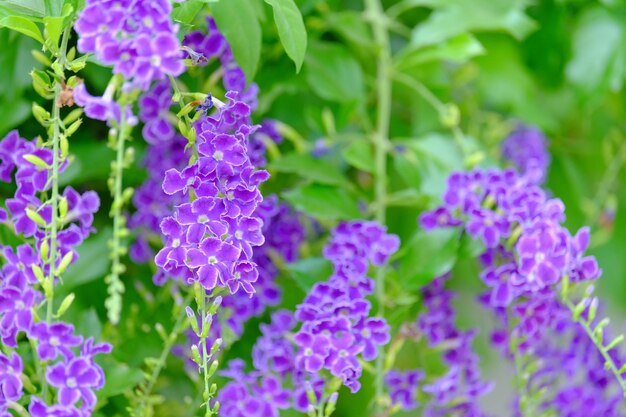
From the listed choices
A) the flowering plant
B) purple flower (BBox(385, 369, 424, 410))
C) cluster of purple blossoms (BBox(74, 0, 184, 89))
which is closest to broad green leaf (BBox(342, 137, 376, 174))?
the flowering plant

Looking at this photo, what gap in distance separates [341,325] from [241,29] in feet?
0.93

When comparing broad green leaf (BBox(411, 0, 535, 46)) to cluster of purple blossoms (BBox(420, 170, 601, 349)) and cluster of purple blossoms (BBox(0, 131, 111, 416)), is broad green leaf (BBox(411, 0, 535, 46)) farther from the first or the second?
cluster of purple blossoms (BBox(0, 131, 111, 416))

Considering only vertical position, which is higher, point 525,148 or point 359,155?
point 525,148

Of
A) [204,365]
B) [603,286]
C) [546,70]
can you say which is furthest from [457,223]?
[603,286]

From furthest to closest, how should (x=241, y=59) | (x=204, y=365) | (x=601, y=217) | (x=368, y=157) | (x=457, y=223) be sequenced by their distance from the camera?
(x=601, y=217), (x=368, y=157), (x=457, y=223), (x=241, y=59), (x=204, y=365)

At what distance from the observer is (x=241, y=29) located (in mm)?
847

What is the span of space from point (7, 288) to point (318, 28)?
0.59 metres

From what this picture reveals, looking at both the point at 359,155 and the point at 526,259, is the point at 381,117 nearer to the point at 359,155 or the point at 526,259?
the point at 359,155

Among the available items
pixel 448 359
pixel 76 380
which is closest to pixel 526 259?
pixel 448 359

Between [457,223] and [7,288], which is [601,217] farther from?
[7,288]

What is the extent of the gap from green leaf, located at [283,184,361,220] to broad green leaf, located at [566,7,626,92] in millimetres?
457

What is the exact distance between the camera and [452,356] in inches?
44.3

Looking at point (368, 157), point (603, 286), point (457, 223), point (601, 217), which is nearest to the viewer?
point (457, 223)

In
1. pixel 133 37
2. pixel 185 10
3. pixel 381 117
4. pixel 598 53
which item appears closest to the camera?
pixel 133 37
